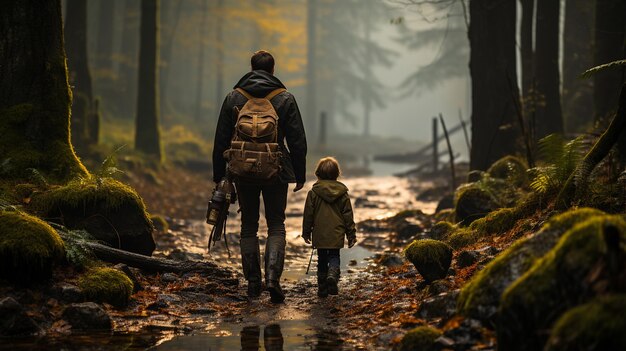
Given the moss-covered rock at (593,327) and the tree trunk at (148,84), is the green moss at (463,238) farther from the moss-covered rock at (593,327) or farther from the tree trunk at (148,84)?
the tree trunk at (148,84)

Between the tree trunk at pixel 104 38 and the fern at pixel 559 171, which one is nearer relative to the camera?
the fern at pixel 559 171

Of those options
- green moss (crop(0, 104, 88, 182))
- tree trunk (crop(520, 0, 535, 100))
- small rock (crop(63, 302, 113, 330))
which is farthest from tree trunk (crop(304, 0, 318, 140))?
small rock (crop(63, 302, 113, 330))

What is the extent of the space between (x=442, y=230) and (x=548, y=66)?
25.3 feet

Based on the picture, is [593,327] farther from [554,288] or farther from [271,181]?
[271,181]

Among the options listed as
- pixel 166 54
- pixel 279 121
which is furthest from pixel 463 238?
pixel 166 54

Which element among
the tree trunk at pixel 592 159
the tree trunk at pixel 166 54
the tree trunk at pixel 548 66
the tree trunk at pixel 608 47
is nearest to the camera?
the tree trunk at pixel 592 159

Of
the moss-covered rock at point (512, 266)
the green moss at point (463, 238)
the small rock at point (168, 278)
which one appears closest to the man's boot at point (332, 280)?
the small rock at point (168, 278)

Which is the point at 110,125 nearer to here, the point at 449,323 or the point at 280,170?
the point at 280,170

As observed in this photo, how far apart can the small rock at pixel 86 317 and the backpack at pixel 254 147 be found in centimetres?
200

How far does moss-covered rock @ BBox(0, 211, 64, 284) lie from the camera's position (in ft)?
19.1

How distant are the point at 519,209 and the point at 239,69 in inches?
1706

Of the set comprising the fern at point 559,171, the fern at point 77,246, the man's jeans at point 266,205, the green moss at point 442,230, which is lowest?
the green moss at point 442,230

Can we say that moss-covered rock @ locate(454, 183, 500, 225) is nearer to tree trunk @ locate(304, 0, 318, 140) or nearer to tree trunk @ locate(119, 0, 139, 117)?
tree trunk @ locate(119, 0, 139, 117)

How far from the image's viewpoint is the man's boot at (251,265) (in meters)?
7.52
